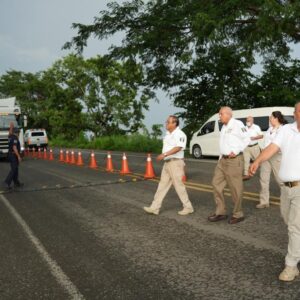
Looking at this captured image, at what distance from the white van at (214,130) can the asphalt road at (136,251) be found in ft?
28.5

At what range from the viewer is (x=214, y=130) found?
21016mm

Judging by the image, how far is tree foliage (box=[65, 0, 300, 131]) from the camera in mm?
19656

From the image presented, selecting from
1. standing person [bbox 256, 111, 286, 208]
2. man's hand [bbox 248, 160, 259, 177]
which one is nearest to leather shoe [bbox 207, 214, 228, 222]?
standing person [bbox 256, 111, 286, 208]

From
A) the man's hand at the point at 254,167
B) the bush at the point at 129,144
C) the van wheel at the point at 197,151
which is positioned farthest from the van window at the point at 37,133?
the man's hand at the point at 254,167

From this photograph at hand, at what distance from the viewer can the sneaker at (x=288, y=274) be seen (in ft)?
15.6

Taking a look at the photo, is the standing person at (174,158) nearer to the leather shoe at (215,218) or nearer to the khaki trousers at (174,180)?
the khaki trousers at (174,180)

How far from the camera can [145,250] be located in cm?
618

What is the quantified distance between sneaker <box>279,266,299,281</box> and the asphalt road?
0.23 ft

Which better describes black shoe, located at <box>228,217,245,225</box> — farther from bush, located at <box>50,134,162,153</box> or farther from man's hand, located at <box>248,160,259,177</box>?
bush, located at <box>50,134,162,153</box>

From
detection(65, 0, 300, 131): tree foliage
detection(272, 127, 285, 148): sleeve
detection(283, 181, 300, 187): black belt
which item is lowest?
detection(283, 181, 300, 187): black belt

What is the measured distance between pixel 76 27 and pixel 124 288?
24308 mm

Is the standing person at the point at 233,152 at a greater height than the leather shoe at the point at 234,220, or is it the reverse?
the standing person at the point at 233,152

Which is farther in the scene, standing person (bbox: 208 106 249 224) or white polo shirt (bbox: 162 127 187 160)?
white polo shirt (bbox: 162 127 187 160)

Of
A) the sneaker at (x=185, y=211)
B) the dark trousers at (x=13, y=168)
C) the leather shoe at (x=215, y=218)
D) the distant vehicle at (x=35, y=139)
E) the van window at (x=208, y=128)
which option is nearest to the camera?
the leather shoe at (x=215, y=218)
